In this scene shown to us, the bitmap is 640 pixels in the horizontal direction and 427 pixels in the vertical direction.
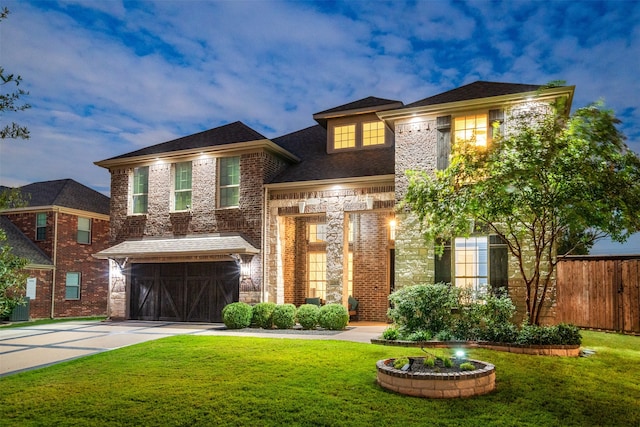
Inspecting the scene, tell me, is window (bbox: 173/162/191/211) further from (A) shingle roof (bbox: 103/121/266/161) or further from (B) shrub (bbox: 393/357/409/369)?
(B) shrub (bbox: 393/357/409/369)

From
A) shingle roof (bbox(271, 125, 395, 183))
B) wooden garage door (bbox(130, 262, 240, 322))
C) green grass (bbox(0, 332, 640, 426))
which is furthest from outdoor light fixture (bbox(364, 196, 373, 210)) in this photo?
green grass (bbox(0, 332, 640, 426))

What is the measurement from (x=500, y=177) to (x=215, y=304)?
12.0 m

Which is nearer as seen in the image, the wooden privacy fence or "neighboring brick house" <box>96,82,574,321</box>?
the wooden privacy fence

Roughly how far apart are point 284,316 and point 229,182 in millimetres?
6026

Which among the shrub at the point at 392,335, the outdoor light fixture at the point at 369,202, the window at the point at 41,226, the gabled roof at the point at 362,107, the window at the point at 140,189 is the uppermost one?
the gabled roof at the point at 362,107

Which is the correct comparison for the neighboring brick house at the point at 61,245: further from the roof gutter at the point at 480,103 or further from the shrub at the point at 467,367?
the shrub at the point at 467,367

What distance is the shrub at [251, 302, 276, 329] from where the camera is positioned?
53.9 feet

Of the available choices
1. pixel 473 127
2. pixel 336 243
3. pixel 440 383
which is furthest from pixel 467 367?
pixel 336 243

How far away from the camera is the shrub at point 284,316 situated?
16.2 metres

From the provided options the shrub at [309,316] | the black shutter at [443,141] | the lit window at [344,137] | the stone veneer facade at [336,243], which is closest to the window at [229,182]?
the stone veneer facade at [336,243]

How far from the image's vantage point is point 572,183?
10.9 m

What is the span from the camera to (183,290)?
19891mm

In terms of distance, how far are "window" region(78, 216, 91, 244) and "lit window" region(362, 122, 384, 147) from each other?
1613 centimetres

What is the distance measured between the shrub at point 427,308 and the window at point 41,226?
786 inches
